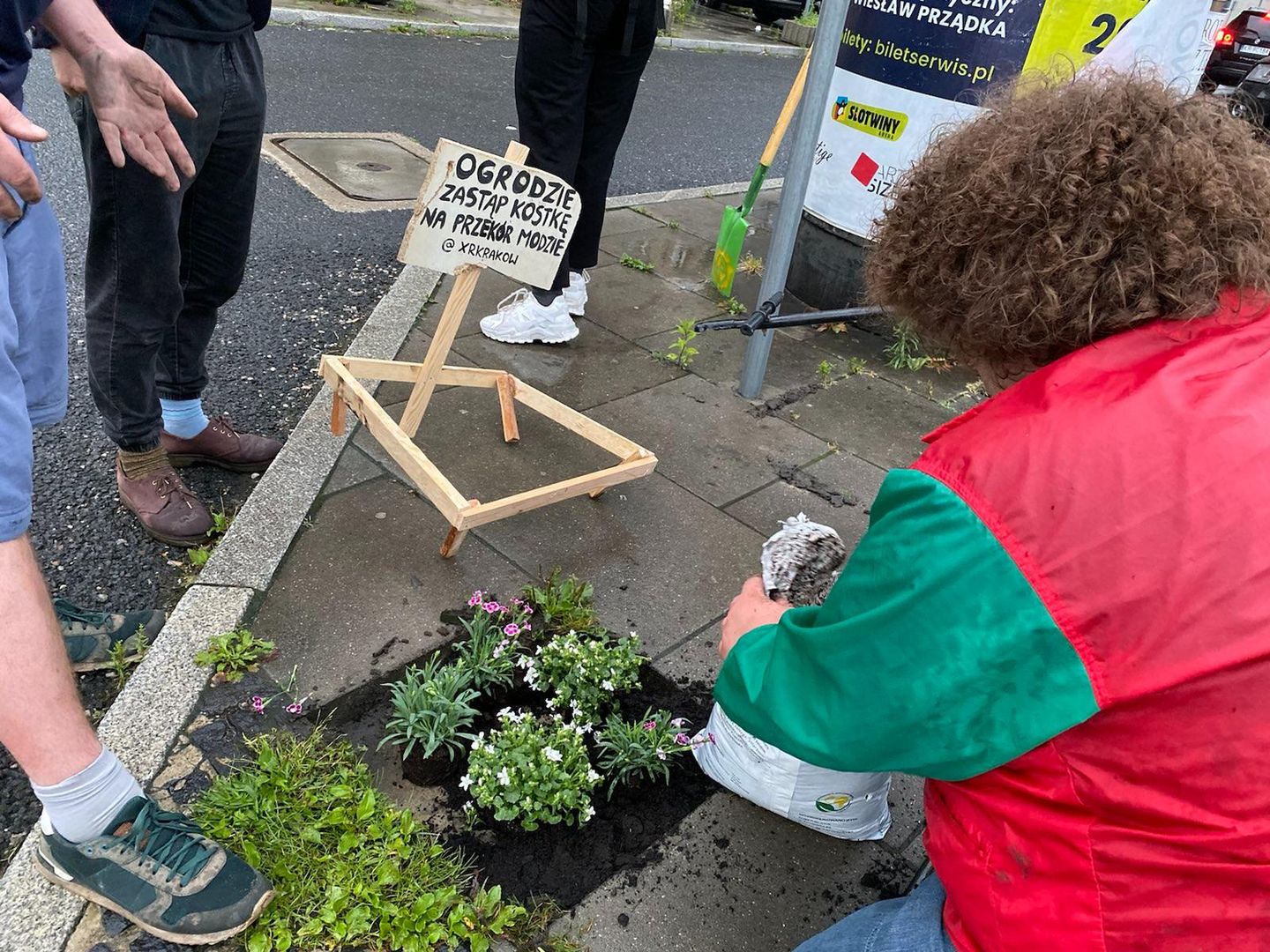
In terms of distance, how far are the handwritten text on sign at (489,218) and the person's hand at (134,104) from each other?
0.63 meters

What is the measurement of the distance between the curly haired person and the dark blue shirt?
1.52m

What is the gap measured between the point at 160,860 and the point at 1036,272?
172 centimetres

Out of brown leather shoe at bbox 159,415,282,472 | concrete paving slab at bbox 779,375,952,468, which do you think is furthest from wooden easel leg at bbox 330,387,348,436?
concrete paving slab at bbox 779,375,952,468

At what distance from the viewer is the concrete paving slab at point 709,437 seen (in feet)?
10.6

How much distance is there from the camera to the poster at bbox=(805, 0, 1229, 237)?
3719 millimetres

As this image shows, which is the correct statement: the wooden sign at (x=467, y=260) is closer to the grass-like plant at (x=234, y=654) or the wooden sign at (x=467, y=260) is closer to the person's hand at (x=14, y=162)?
the grass-like plant at (x=234, y=654)

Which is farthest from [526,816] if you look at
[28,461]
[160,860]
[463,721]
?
[28,461]

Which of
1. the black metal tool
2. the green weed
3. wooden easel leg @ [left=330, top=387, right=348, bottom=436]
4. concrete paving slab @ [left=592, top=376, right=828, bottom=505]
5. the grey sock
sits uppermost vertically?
the black metal tool

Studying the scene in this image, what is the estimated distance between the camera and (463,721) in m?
2.01

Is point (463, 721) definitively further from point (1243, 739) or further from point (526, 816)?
point (1243, 739)

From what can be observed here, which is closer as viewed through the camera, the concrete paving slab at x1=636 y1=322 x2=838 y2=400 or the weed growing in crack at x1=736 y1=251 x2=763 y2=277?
the concrete paving slab at x1=636 y1=322 x2=838 y2=400

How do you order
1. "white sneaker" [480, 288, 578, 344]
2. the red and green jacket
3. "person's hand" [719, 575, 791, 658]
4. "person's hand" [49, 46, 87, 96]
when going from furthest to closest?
"white sneaker" [480, 288, 578, 344] → "person's hand" [49, 46, 87, 96] → "person's hand" [719, 575, 791, 658] → the red and green jacket

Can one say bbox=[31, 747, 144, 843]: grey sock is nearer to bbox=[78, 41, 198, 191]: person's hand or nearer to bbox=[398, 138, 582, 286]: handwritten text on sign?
bbox=[78, 41, 198, 191]: person's hand

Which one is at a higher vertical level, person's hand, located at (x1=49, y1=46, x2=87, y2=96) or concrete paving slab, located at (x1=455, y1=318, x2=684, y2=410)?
person's hand, located at (x1=49, y1=46, x2=87, y2=96)
